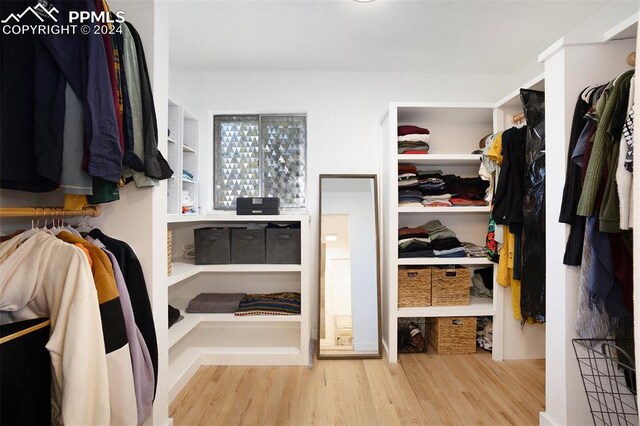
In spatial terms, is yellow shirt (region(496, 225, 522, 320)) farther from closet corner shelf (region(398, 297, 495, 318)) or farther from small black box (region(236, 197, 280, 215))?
small black box (region(236, 197, 280, 215))

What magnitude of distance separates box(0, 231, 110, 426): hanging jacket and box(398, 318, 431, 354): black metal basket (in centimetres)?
206

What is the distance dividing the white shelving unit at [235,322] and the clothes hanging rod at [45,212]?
68 cm

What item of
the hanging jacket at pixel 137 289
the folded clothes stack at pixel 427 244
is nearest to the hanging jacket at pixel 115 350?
the hanging jacket at pixel 137 289

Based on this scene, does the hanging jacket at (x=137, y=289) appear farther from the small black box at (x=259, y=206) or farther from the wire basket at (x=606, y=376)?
the wire basket at (x=606, y=376)

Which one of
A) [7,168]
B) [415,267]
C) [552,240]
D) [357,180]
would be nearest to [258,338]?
[415,267]

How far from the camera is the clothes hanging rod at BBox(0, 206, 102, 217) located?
3.14ft

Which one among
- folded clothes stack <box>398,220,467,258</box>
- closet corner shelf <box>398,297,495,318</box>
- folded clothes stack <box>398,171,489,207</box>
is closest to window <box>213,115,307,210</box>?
folded clothes stack <box>398,171,489,207</box>

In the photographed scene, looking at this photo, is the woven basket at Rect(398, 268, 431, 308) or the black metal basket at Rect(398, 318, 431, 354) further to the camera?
the black metal basket at Rect(398, 318, 431, 354)

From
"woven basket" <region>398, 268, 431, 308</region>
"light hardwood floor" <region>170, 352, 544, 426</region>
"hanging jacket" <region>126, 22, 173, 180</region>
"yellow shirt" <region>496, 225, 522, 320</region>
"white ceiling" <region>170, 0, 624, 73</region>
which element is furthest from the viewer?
"woven basket" <region>398, 268, 431, 308</region>

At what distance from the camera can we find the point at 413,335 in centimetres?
239

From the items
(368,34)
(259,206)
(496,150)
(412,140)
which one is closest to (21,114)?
(259,206)

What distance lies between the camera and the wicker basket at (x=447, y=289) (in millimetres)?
2273

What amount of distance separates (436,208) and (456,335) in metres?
1.03

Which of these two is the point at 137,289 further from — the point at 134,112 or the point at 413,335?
the point at 413,335
